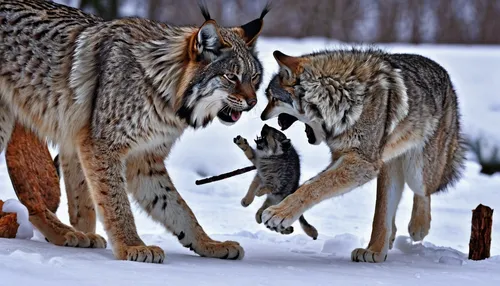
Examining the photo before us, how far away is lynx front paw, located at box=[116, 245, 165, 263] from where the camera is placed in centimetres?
534

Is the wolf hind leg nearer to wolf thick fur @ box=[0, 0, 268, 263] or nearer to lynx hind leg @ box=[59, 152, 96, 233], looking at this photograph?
wolf thick fur @ box=[0, 0, 268, 263]

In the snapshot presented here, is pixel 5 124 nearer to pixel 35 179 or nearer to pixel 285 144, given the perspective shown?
pixel 35 179

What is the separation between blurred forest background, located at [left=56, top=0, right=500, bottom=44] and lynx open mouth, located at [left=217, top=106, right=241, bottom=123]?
12164 mm

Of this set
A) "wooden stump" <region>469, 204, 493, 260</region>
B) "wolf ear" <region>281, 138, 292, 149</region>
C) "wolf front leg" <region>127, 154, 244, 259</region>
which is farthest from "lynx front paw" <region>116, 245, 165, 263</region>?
"wooden stump" <region>469, 204, 493, 260</region>

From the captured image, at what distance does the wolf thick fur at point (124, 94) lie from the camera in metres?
5.64

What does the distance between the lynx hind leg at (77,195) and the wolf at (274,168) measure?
1302 mm

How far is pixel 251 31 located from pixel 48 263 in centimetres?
225

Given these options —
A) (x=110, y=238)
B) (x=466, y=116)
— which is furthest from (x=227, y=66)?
(x=466, y=116)

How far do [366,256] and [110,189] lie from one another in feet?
5.98

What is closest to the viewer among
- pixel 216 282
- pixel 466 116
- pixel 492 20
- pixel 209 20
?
pixel 216 282

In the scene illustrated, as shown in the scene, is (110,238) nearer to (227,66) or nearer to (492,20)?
(227,66)

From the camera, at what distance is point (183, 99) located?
5.78 meters

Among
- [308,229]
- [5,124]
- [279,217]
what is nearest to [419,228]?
[308,229]

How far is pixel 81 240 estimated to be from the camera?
20.2ft
